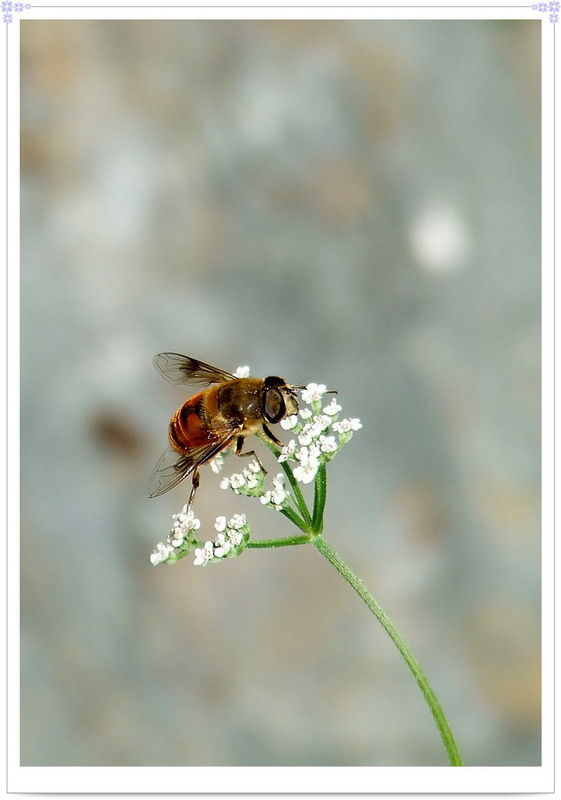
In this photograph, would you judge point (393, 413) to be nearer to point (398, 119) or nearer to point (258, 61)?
point (398, 119)

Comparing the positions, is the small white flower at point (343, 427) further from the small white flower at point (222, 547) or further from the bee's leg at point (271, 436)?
the small white flower at point (222, 547)

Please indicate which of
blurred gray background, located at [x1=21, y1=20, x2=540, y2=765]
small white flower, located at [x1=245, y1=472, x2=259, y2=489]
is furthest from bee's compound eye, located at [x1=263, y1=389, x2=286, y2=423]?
blurred gray background, located at [x1=21, y1=20, x2=540, y2=765]

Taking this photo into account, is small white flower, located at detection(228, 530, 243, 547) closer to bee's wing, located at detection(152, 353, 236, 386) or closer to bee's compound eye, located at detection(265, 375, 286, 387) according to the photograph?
bee's compound eye, located at detection(265, 375, 286, 387)

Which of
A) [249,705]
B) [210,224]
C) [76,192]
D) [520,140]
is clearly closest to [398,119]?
[520,140]

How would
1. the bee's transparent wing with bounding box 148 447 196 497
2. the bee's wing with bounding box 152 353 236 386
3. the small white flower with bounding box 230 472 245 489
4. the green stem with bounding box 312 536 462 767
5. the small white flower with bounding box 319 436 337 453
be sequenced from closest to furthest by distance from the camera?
the green stem with bounding box 312 536 462 767 → the small white flower with bounding box 319 436 337 453 → the small white flower with bounding box 230 472 245 489 → the bee's transparent wing with bounding box 148 447 196 497 → the bee's wing with bounding box 152 353 236 386
